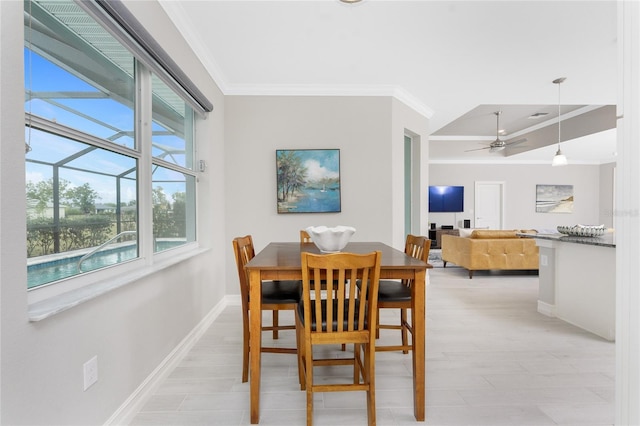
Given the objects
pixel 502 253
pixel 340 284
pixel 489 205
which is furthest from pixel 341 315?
pixel 489 205

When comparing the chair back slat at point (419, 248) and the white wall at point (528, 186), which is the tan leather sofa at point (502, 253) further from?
the white wall at point (528, 186)

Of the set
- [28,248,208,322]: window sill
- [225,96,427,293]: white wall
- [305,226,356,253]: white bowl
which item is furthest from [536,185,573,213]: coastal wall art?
[28,248,208,322]: window sill

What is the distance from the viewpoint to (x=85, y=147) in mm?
1547

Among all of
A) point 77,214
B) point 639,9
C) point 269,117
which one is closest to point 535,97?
point 269,117

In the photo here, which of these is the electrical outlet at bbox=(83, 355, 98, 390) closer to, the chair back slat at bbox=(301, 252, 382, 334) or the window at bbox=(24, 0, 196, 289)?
→ the window at bbox=(24, 0, 196, 289)

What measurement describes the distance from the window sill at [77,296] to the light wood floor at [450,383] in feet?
2.50

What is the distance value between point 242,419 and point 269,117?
309cm

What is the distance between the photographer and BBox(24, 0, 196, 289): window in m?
1.27

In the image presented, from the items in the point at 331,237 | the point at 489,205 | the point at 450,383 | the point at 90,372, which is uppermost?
the point at 489,205

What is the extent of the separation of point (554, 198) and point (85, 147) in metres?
11.1

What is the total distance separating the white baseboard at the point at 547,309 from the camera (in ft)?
11.0

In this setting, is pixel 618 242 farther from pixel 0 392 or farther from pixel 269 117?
pixel 269 117

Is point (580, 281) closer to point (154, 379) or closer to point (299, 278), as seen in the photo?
point (299, 278)

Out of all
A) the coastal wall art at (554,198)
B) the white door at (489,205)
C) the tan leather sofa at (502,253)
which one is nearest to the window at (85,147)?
the tan leather sofa at (502,253)
